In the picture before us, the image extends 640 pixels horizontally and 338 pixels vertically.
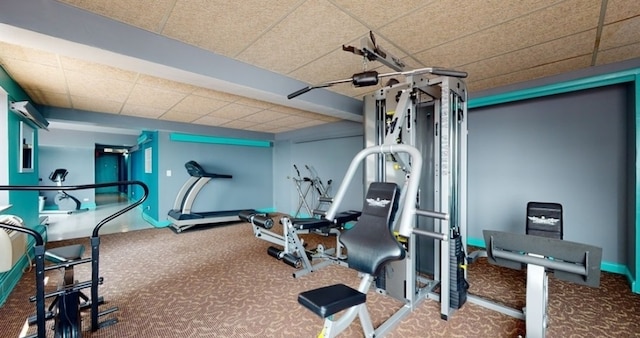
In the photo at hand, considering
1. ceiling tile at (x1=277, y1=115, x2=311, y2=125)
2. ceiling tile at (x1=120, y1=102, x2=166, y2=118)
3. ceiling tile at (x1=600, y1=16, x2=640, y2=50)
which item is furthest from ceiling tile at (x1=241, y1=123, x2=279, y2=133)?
ceiling tile at (x1=600, y1=16, x2=640, y2=50)

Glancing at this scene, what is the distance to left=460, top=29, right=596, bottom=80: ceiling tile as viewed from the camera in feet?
7.85

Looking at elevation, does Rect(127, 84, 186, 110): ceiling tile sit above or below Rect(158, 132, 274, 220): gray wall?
above

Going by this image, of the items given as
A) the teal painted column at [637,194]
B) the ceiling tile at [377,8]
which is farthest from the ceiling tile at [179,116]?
the teal painted column at [637,194]

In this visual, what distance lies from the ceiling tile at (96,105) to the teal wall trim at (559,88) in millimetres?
5638

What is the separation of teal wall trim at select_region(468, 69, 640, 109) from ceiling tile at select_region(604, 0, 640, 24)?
3.93ft

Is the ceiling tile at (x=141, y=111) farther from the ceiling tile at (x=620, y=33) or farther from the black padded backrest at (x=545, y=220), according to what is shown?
the ceiling tile at (x=620, y=33)

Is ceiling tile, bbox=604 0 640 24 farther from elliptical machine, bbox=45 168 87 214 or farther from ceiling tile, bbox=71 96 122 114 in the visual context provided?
elliptical machine, bbox=45 168 87 214

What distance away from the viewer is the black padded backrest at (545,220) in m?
2.54

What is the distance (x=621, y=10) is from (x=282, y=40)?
2.55 m

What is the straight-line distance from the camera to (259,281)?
309 cm

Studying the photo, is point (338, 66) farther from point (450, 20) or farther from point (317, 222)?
point (317, 222)

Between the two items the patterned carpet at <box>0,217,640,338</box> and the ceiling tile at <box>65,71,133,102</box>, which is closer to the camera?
the patterned carpet at <box>0,217,640,338</box>

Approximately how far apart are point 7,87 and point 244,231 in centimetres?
393

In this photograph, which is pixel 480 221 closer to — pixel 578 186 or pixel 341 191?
pixel 578 186
